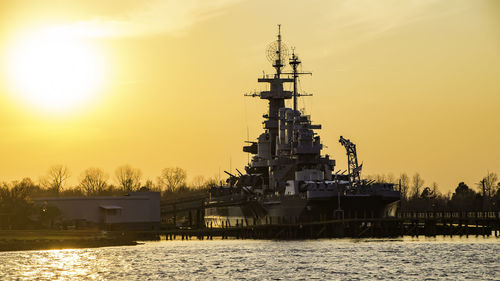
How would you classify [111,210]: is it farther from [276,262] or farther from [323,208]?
[276,262]

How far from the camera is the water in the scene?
80.7 metres

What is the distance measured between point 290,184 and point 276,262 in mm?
43768

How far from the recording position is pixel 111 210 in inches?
6339

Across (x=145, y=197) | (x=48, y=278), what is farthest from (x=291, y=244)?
(x=145, y=197)

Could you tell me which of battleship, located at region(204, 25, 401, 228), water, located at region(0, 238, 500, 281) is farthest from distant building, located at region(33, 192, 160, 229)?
water, located at region(0, 238, 500, 281)

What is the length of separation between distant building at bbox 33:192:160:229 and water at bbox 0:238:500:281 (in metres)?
40.9

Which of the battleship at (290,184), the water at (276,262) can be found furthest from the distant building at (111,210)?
the water at (276,262)

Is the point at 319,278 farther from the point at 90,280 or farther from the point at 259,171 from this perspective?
the point at 259,171

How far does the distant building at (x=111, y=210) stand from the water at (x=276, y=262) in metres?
40.9

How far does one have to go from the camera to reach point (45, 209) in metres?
153

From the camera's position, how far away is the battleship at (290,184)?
130 metres

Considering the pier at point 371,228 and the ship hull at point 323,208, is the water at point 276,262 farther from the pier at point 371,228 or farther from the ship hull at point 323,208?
the ship hull at point 323,208

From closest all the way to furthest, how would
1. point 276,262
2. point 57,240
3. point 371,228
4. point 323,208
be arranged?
point 276,262 < point 57,240 < point 371,228 < point 323,208

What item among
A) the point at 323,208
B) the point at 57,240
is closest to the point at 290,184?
the point at 323,208
